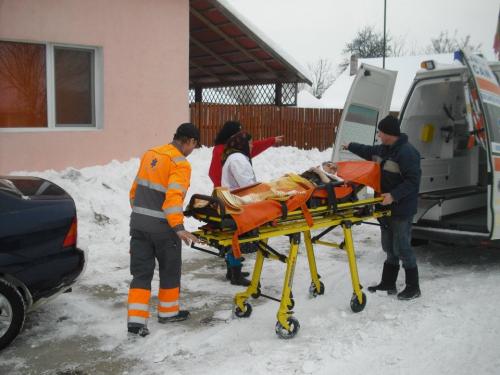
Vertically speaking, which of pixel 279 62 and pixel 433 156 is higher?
pixel 279 62

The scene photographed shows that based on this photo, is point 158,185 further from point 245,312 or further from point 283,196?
point 245,312

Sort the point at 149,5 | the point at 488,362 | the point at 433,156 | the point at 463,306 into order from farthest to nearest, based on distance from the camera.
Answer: the point at 149,5
the point at 433,156
the point at 463,306
the point at 488,362

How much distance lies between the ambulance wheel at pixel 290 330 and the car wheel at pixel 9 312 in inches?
81.2

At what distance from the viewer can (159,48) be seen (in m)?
11.0

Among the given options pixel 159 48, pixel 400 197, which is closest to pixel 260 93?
pixel 159 48

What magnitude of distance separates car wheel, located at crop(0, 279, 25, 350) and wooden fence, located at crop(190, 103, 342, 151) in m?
10.2

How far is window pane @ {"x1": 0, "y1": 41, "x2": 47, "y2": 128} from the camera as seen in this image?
9273mm

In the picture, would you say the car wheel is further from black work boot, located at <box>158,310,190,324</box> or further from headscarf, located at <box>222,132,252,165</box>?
headscarf, located at <box>222,132,252,165</box>

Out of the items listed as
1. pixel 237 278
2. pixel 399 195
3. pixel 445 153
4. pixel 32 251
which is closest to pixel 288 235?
pixel 399 195

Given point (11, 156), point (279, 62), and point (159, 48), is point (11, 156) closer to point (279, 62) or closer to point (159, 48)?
point (159, 48)

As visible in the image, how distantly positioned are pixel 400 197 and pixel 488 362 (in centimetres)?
188

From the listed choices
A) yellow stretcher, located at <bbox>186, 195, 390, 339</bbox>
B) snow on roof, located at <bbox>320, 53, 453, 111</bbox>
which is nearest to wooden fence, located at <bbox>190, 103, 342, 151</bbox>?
yellow stretcher, located at <bbox>186, 195, 390, 339</bbox>

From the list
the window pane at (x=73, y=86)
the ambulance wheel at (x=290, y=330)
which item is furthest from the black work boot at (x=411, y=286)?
the window pane at (x=73, y=86)

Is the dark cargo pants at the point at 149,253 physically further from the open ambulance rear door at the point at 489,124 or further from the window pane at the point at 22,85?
the window pane at the point at 22,85
